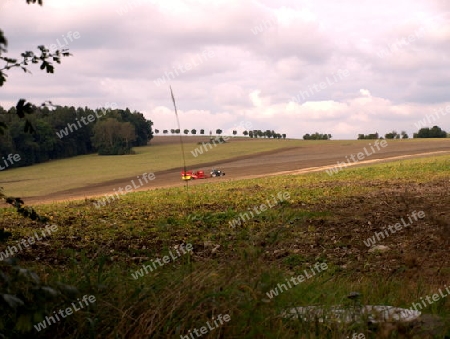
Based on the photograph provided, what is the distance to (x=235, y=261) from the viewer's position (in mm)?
5406

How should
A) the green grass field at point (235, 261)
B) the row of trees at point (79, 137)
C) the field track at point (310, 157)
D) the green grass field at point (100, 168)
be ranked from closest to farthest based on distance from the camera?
the green grass field at point (235, 261) → the green grass field at point (100, 168) → the field track at point (310, 157) → the row of trees at point (79, 137)

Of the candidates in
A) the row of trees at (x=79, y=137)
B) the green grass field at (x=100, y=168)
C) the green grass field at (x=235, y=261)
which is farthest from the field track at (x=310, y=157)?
the green grass field at (x=235, y=261)

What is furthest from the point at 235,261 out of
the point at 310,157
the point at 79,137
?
the point at 79,137

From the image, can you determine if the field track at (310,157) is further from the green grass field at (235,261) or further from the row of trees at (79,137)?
the green grass field at (235,261)

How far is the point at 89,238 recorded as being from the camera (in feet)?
42.4

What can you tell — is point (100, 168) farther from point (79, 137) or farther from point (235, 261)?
point (235, 261)

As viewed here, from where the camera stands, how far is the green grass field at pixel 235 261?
4.73m

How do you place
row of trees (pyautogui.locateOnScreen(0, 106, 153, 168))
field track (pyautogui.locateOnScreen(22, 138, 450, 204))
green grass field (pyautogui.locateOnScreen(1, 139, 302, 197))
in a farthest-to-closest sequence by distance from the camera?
1. row of trees (pyautogui.locateOnScreen(0, 106, 153, 168))
2. field track (pyautogui.locateOnScreen(22, 138, 450, 204))
3. green grass field (pyautogui.locateOnScreen(1, 139, 302, 197))

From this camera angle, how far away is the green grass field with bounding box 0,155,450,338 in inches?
186

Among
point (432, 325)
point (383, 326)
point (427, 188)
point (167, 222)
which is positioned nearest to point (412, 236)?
point (167, 222)

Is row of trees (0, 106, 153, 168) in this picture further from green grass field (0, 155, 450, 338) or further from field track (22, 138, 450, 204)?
green grass field (0, 155, 450, 338)

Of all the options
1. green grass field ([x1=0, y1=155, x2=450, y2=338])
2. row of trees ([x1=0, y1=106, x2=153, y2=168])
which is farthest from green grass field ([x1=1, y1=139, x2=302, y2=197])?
green grass field ([x1=0, y1=155, x2=450, y2=338])

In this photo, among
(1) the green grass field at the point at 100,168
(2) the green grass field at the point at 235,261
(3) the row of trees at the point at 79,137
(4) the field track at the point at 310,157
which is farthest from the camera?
(3) the row of trees at the point at 79,137

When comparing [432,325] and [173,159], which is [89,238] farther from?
[173,159]
